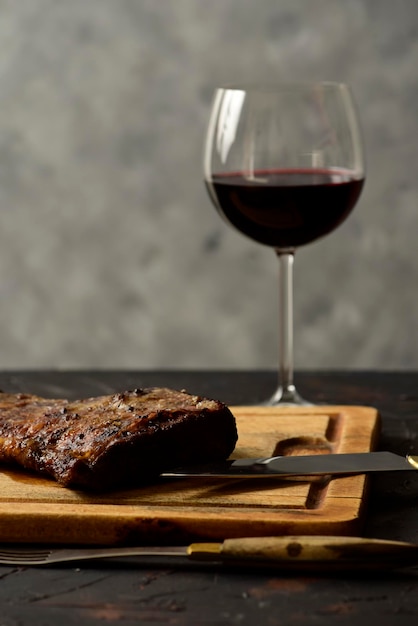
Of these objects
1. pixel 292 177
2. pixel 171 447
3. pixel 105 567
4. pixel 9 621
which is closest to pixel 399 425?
pixel 292 177

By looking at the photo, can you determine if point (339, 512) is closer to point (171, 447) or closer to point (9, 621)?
point (171, 447)

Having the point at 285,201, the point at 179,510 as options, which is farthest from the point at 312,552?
the point at 285,201

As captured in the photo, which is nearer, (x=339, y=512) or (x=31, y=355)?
(x=339, y=512)

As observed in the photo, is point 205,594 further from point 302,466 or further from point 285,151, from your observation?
point 285,151

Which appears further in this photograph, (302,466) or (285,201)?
(285,201)

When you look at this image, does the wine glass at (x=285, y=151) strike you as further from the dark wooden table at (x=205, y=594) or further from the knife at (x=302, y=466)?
the dark wooden table at (x=205, y=594)

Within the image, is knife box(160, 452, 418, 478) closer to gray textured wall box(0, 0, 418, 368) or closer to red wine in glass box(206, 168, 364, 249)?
red wine in glass box(206, 168, 364, 249)

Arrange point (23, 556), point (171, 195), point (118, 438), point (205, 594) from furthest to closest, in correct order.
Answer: point (171, 195), point (118, 438), point (23, 556), point (205, 594)
